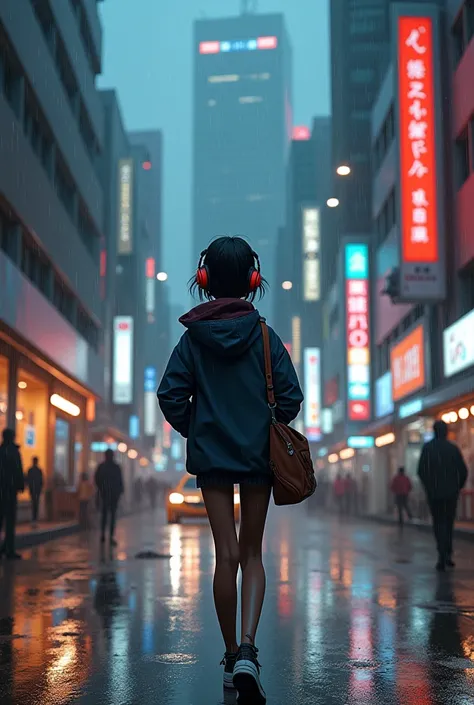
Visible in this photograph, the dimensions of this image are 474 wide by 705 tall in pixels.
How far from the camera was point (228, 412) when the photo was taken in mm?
4602

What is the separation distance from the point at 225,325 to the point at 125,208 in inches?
2217

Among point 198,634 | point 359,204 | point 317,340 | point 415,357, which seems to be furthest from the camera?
point 317,340

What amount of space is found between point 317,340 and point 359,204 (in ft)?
131

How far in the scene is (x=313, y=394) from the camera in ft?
237

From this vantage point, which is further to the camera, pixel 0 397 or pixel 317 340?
pixel 317 340

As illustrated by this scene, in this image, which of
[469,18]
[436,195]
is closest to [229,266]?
[436,195]

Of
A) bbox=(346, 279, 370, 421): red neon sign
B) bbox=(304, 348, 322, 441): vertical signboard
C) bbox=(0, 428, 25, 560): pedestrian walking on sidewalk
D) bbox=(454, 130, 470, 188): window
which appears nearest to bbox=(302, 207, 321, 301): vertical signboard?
bbox=(304, 348, 322, 441): vertical signboard

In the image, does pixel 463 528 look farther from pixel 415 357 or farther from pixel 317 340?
pixel 317 340

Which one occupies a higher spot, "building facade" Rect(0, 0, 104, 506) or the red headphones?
"building facade" Rect(0, 0, 104, 506)

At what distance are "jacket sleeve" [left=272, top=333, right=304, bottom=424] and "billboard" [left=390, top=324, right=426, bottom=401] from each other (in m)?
26.2

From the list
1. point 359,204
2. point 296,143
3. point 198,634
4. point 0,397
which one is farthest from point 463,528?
point 296,143

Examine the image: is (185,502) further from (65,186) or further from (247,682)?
(247,682)

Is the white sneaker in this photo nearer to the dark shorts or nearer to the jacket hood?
the dark shorts

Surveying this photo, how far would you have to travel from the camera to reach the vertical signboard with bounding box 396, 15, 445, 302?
26688 millimetres
